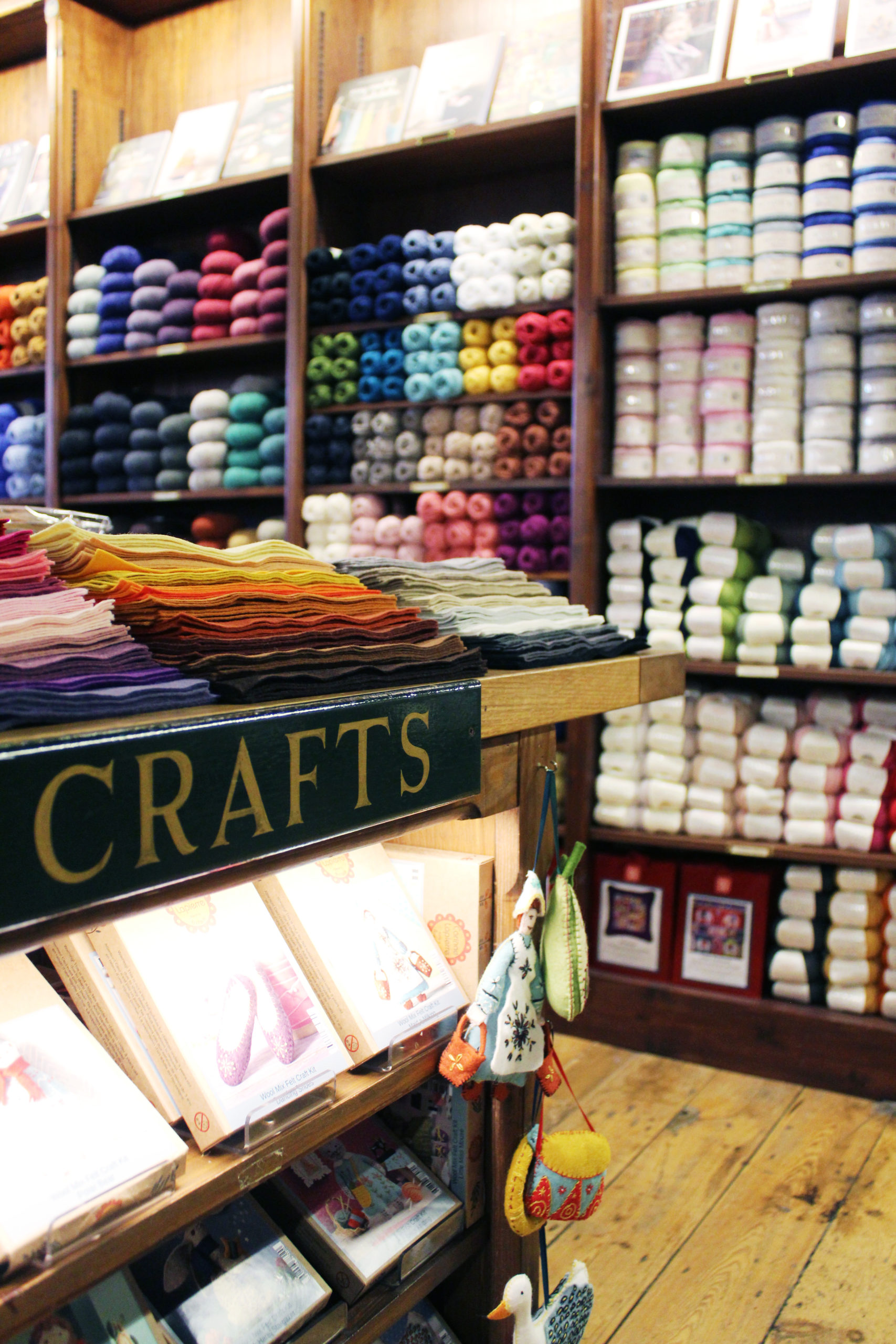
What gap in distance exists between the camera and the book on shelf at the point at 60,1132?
2.42 feet

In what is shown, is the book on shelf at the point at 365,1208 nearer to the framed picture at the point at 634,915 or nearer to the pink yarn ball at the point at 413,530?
the framed picture at the point at 634,915

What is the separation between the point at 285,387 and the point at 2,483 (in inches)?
53.1

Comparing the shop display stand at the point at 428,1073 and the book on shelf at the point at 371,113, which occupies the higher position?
the book on shelf at the point at 371,113

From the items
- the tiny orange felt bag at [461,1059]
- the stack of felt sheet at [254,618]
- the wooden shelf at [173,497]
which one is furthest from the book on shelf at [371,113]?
the tiny orange felt bag at [461,1059]

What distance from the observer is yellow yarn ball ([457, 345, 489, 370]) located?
2.92 meters

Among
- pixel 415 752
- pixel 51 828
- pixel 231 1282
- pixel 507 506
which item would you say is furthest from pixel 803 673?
pixel 51 828

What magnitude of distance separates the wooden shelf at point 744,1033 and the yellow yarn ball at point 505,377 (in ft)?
5.27

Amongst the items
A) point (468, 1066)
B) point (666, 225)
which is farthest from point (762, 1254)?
point (666, 225)

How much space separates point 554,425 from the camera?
285 centimetres

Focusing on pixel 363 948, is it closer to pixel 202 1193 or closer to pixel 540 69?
pixel 202 1193

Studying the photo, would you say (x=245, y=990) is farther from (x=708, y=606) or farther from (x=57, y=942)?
(x=708, y=606)

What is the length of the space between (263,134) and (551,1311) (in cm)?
338

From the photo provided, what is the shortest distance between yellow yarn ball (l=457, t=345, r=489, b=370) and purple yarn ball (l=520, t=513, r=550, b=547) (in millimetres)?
453

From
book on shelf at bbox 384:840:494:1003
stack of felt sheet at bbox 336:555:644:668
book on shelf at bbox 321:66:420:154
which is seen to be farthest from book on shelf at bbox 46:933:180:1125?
book on shelf at bbox 321:66:420:154
